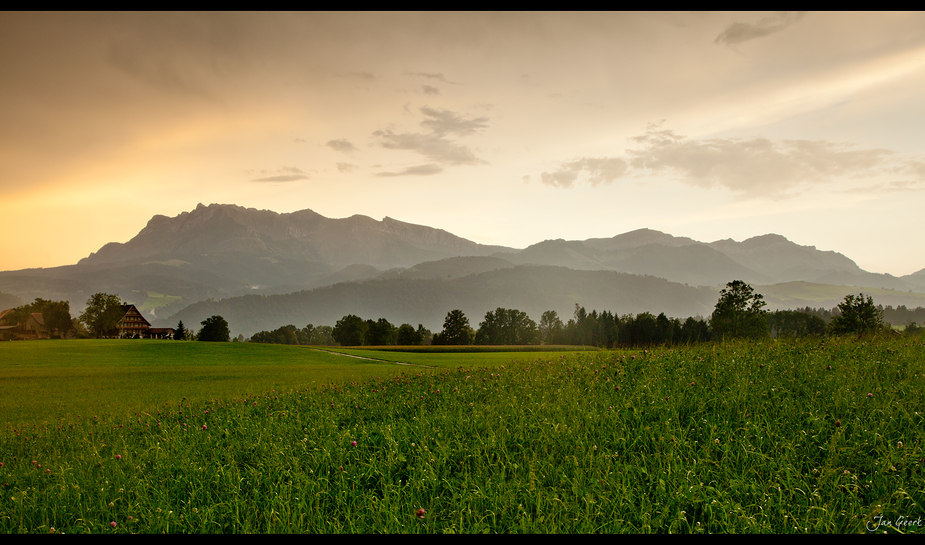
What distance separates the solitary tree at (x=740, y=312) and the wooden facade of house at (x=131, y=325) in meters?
114

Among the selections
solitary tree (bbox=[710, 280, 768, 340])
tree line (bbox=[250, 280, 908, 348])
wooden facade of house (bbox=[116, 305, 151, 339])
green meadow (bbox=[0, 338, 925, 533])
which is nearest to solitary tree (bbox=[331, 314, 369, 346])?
tree line (bbox=[250, 280, 908, 348])

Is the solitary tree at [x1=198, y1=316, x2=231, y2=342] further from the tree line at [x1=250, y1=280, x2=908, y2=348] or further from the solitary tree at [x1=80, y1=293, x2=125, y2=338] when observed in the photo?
the tree line at [x1=250, y1=280, x2=908, y2=348]

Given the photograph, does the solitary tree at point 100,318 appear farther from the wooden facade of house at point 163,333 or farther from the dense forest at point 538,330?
the dense forest at point 538,330

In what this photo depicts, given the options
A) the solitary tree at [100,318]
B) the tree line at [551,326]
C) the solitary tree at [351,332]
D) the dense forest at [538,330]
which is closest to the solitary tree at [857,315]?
the tree line at [551,326]

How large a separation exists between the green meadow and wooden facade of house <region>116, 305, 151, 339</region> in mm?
103540

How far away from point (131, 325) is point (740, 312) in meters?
122

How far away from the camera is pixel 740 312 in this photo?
66.8m

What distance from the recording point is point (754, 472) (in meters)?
5.47

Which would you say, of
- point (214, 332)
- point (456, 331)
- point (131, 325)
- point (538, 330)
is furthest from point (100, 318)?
point (538, 330)

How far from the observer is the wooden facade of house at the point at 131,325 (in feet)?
310

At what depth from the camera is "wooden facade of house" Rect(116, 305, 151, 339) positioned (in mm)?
94438
